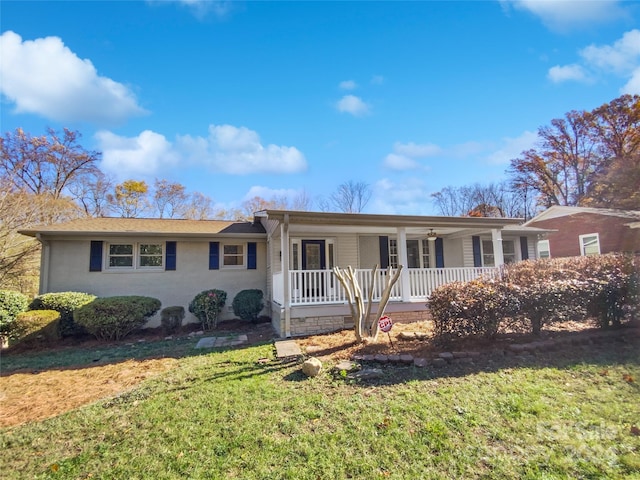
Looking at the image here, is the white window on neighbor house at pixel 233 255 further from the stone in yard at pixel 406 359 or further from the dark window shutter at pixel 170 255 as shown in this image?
the stone in yard at pixel 406 359

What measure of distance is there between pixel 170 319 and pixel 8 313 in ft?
12.5

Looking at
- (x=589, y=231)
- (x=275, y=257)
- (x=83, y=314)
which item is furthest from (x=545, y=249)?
Result: (x=83, y=314)

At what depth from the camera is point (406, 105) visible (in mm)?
10273

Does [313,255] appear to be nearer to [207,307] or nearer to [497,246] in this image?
[207,307]

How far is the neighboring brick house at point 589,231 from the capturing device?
14414 millimetres

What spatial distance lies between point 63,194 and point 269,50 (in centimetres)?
1836

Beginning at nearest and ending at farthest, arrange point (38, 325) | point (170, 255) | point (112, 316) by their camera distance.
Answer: point (38, 325)
point (112, 316)
point (170, 255)

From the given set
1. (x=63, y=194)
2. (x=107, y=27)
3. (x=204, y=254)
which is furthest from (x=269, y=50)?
(x=63, y=194)

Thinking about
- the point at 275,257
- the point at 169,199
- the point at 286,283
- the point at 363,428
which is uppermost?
the point at 169,199

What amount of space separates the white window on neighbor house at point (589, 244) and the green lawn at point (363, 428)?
46.0 ft

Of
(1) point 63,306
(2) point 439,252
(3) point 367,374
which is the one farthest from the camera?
(2) point 439,252

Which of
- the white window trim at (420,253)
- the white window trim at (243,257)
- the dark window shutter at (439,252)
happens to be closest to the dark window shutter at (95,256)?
the white window trim at (243,257)

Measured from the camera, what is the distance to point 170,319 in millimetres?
9883

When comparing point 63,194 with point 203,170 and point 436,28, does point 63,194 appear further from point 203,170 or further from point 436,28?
point 436,28
